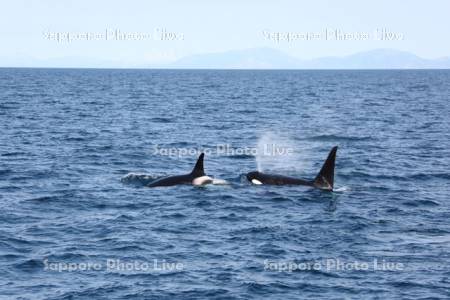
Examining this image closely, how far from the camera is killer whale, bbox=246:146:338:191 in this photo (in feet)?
106

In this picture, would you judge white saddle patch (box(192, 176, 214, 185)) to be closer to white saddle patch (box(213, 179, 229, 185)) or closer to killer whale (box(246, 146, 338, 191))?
white saddle patch (box(213, 179, 229, 185))

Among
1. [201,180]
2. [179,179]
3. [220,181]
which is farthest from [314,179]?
[179,179]

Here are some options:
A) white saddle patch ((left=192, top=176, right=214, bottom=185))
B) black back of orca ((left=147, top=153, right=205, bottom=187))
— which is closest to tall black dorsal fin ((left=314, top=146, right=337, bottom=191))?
white saddle patch ((left=192, top=176, right=214, bottom=185))

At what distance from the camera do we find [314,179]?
3375cm

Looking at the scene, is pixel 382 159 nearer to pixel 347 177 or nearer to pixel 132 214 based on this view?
pixel 347 177

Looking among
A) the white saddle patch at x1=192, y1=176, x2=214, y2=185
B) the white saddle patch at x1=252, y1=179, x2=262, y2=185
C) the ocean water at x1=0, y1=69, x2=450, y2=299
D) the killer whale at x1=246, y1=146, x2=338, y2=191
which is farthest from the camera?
the white saddle patch at x1=252, y1=179, x2=262, y2=185

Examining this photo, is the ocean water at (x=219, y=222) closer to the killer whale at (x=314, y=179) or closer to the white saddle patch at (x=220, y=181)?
the white saddle patch at (x=220, y=181)

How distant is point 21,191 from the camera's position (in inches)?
1276

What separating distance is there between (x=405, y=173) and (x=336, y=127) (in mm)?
26931

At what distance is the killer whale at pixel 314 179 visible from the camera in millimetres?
32444

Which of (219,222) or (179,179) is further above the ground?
(179,179)

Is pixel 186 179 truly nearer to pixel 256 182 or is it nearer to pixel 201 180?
pixel 201 180

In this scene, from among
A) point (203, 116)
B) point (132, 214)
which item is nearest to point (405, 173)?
point (132, 214)

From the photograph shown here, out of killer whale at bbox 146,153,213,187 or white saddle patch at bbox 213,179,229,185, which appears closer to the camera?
killer whale at bbox 146,153,213,187
